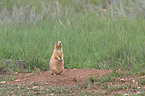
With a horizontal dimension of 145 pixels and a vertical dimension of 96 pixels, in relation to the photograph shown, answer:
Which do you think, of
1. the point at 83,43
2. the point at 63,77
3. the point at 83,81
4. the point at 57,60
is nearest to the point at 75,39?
the point at 83,43

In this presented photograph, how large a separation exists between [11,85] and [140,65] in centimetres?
350

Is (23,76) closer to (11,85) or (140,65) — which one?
(11,85)

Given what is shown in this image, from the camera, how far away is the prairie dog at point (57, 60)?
283 inches

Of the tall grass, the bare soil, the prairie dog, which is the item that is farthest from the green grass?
the prairie dog

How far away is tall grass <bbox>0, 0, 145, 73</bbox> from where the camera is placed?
8617 mm

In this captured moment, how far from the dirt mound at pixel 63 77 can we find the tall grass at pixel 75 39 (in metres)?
0.74

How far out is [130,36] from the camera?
32.9 feet

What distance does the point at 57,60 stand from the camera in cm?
727

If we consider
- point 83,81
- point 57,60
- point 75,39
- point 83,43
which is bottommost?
point 83,81

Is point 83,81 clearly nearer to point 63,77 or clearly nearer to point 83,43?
point 63,77

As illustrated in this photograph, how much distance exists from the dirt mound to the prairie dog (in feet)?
0.48

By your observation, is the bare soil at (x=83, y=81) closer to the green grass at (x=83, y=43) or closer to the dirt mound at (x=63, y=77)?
the dirt mound at (x=63, y=77)

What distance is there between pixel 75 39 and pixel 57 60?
9.84ft

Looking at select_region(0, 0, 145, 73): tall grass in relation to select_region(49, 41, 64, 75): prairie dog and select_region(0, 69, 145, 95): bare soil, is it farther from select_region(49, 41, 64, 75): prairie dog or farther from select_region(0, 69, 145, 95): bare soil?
select_region(49, 41, 64, 75): prairie dog
